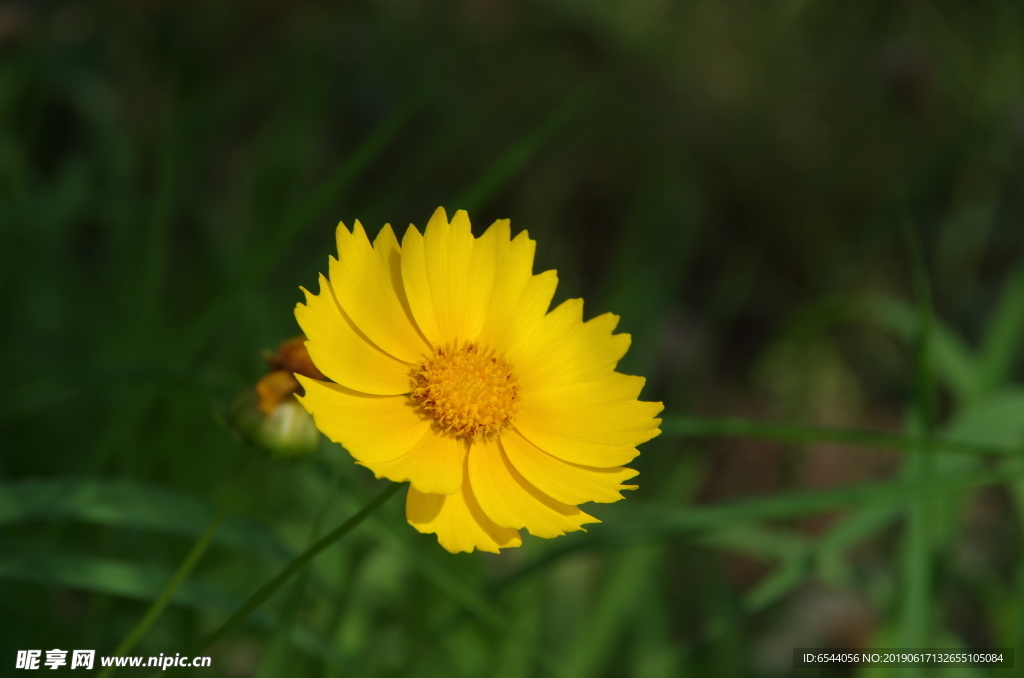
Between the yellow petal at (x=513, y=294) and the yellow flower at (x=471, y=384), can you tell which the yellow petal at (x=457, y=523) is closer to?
the yellow flower at (x=471, y=384)

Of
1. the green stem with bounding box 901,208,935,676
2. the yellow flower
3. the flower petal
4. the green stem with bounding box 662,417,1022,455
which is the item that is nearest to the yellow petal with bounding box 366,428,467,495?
the yellow flower

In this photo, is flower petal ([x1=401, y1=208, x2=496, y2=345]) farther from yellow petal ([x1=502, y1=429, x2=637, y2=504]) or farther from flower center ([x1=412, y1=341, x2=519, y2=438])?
yellow petal ([x1=502, y1=429, x2=637, y2=504])

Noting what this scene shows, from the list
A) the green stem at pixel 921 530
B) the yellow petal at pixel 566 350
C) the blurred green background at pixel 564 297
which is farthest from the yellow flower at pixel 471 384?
the green stem at pixel 921 530

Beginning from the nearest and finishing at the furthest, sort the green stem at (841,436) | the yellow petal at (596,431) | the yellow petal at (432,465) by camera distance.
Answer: the yellow petal at (432,465) → the yellow petal at (596,431) → the green stem at (841,436)

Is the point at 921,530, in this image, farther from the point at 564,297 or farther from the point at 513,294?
the point at 564,297

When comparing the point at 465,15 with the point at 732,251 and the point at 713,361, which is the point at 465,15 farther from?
the point at 713,361

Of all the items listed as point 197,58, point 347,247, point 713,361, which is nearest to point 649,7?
point 713,361

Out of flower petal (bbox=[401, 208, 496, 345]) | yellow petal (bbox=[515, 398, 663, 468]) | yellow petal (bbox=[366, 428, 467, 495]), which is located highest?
flower petal (bbox=[401, 208, 496, 345])
